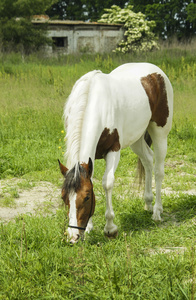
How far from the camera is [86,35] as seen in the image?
2325 centimetres

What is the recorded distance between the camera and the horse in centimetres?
306

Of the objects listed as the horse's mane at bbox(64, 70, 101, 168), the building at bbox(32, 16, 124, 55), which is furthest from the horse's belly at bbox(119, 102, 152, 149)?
the building at bbox(32, 16, 124, 55)

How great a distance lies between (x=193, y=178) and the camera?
568cm

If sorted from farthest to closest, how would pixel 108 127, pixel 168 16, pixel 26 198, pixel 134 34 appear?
pixel 168 16 < pixel 134 34 < pixel 26 198 < pixel 108 127

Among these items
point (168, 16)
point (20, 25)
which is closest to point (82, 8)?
point (168, 16)

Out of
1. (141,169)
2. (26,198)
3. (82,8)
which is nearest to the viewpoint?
(141,169)

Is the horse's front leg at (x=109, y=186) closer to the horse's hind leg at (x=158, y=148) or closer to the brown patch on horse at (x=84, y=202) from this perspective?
the brown patch on horse at (x=84, y=202)

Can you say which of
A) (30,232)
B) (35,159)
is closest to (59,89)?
(35,159)

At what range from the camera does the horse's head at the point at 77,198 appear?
9.79ft

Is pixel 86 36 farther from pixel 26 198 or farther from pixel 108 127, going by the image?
pixel 108 127

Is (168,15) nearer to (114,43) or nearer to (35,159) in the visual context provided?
(114,43)

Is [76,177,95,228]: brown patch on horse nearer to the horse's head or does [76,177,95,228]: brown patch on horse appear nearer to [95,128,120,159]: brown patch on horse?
the horse's head

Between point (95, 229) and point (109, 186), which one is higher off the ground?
point (109, 186)

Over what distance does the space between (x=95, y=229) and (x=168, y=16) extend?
28.9m
